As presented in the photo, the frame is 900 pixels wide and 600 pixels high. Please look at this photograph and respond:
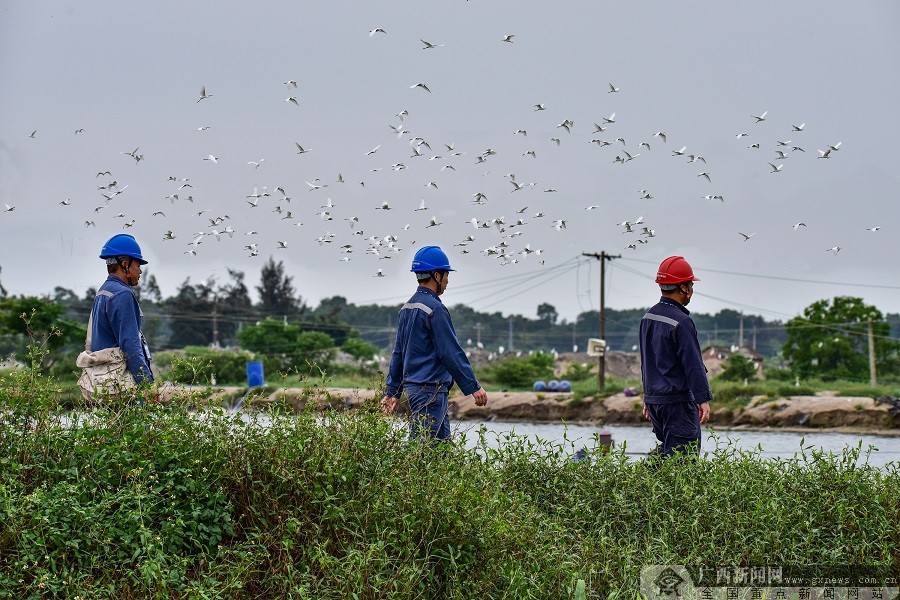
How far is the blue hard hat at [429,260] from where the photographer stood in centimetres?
744

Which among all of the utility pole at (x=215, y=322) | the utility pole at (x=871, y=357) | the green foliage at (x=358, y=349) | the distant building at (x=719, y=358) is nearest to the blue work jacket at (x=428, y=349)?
the distant building at (x=719, y=358)

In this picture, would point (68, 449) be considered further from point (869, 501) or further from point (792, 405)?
point (792, 405)

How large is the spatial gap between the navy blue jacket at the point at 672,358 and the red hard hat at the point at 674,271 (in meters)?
0.17

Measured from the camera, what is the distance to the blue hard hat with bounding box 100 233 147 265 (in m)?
6.99

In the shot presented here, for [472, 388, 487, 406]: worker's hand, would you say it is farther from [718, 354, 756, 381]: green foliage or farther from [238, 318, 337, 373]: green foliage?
[238, 318, 337, 373]: green foliage

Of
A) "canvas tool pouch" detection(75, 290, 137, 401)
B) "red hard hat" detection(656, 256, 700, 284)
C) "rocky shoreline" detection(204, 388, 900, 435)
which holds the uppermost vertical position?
"red hard hat" detection(656, 256, 700, 284)

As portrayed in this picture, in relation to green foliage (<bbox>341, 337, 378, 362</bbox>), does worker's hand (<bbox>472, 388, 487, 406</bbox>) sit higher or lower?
lower

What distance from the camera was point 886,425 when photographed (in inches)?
958

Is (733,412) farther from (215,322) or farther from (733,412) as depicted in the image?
(215,322)

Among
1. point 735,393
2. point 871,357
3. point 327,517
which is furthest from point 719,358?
point 327,517

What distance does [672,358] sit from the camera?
7352mm

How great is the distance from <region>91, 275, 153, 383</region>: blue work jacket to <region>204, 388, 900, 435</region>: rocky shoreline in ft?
44.3

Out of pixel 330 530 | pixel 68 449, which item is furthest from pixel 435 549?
pixel 68 449

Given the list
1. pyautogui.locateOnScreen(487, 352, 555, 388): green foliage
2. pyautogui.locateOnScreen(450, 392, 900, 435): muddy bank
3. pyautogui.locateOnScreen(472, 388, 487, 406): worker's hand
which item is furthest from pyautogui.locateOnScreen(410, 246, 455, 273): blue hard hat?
pyautogui.locateOnScreen(487, 352, 555, 388): green foliage
